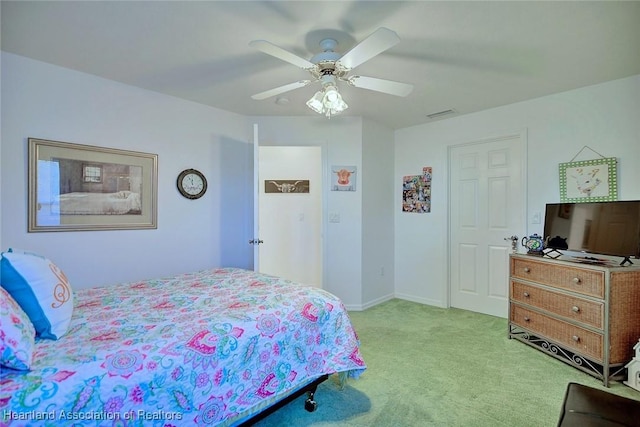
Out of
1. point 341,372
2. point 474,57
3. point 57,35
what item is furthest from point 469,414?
point 57,35

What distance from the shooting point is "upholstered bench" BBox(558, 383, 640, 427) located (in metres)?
1.11

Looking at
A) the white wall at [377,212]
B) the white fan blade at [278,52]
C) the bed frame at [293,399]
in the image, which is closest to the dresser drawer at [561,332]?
the white wall at [377,212]

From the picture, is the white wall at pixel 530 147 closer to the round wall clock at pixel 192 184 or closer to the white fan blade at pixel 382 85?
the white fan blade at pixel 382 85

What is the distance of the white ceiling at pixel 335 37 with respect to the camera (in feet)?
5.65

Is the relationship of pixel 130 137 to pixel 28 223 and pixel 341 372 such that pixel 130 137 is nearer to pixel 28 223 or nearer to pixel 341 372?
pixel 28 223

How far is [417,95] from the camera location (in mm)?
2998

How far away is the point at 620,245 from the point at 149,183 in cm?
392

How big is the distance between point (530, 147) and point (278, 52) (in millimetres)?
2821

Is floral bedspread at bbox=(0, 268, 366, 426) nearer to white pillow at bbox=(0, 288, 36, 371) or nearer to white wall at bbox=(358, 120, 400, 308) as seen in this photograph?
white pillow at bbox=(0, 288, 36, 371)

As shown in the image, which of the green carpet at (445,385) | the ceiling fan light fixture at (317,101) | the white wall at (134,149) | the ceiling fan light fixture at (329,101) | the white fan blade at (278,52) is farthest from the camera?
the white wall at (134,149)

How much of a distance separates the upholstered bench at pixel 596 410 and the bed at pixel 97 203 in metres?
3.23

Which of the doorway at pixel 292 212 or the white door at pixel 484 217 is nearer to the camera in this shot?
the white door at pixel 484 217

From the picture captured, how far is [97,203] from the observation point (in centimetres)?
263

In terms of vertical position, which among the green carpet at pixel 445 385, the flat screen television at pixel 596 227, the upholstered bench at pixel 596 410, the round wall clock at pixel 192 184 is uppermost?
the round wall clock at pixel 192 184
